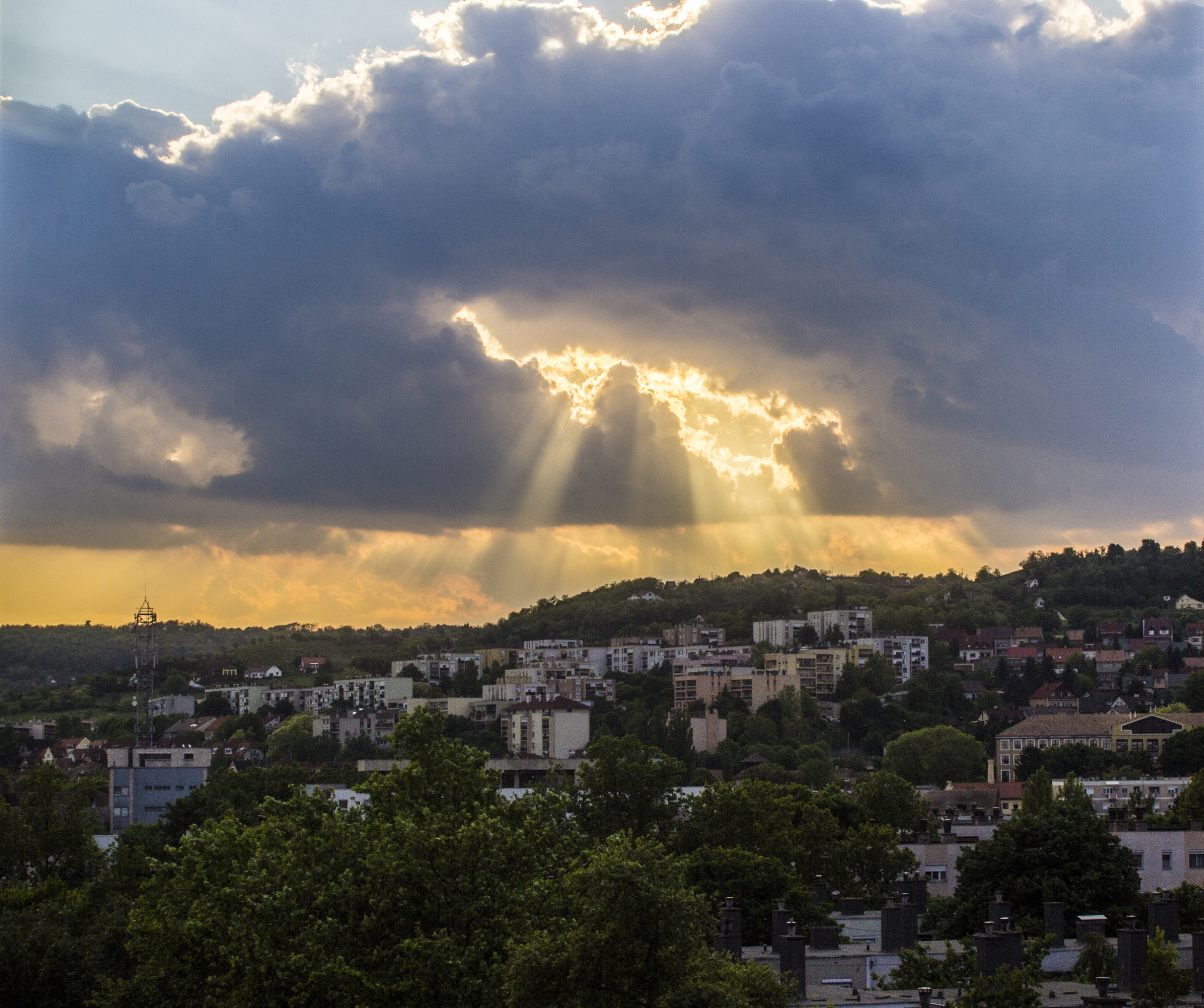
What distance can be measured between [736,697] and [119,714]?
6888cm

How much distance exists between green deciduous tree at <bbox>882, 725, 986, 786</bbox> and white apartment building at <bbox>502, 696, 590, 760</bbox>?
28.4 meters

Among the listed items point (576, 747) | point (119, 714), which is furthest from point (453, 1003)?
point (119, 714)

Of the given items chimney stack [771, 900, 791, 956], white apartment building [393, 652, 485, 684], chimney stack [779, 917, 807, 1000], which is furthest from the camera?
white apartment building [393, 652, 485, 684]

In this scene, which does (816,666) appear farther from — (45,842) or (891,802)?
(45,842)

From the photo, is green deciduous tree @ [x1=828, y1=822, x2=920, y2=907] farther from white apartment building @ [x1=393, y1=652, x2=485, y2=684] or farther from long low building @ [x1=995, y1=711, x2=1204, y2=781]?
white apartment building @ [x1=393, y1=652, x2=485, y2=684]

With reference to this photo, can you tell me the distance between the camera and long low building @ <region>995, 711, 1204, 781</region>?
10938 centimetres

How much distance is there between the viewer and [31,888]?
4994 centimetres

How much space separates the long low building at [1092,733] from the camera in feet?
359

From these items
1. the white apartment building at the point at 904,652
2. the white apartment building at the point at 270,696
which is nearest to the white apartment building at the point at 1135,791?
the white apartment building at the point at 904,652

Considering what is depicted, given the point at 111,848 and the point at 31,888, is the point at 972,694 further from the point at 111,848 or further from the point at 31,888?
the point at 31,888

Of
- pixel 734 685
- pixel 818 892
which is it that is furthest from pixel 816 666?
pixel 818 892

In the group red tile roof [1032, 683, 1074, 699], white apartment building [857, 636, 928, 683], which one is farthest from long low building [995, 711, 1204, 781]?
white apartment building [857, 636, 928, 683]

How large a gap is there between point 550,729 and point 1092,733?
155 ft

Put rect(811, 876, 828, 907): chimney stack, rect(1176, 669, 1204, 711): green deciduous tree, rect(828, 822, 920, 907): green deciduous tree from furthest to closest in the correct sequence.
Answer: rect(1176, 669, 1204, 711): green deciduous tree < rect(828, 822, 920, 907): green deciduous tree < rect(811, 876, 828, 907): chimney stack
